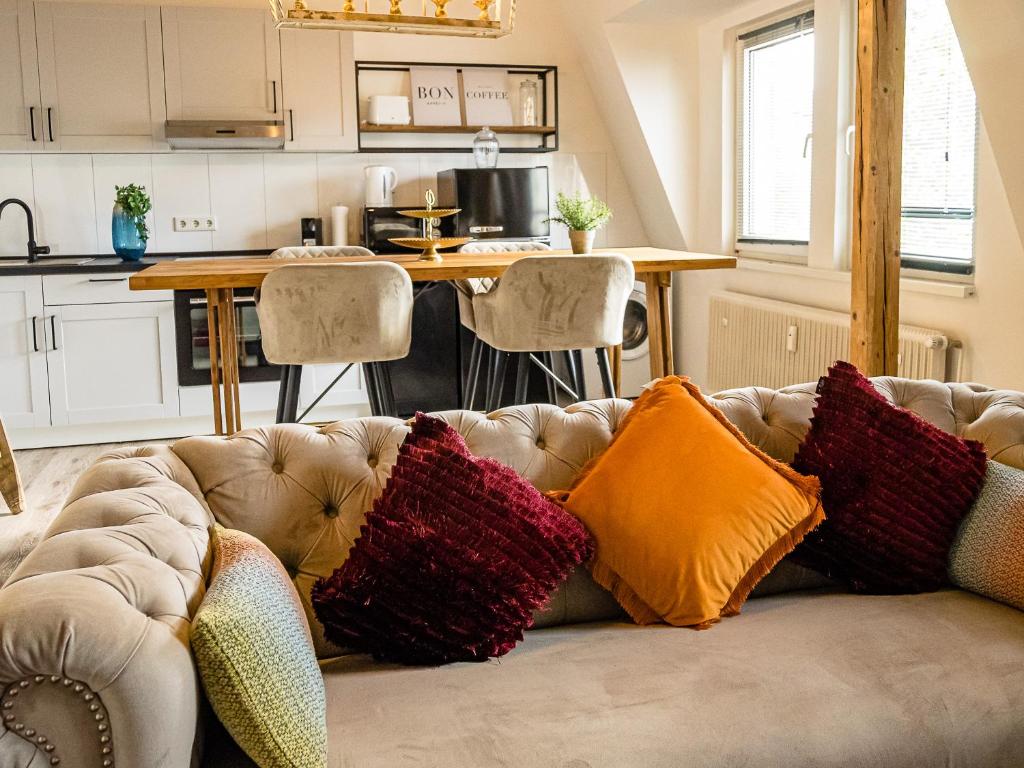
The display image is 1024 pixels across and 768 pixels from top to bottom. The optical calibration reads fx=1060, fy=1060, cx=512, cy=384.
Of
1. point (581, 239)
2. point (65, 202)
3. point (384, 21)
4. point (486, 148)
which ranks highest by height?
point (384, 21)

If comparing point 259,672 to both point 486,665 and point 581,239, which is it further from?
point 581,239

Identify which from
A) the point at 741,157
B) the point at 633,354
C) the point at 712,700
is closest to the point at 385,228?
the point at 633,354

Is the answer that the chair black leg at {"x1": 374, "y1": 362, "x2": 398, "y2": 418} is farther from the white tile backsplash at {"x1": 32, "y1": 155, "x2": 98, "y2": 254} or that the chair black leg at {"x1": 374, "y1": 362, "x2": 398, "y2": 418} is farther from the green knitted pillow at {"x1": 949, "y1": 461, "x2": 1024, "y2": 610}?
the white tile backsplash at {"x1": 32, "y1": 155, "x2": 98, "y2": 254}

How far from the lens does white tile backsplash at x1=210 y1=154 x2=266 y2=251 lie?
5.66 m

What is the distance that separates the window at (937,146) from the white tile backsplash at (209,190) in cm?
249

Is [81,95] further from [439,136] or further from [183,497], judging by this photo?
[183,497]

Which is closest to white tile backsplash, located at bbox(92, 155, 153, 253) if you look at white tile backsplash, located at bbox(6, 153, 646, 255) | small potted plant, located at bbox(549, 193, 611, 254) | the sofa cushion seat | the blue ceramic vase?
white tile backsplash, located at bbox(6, 153, 646, 255)

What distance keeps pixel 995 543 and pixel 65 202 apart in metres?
4.94

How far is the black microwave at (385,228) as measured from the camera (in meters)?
5.50

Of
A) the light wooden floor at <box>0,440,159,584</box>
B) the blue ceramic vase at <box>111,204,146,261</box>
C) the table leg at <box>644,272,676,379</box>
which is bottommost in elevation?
the light wooden floor at <box>0,440,159,584</box>

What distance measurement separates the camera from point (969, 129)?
3.80 metres

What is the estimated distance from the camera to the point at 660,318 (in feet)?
13.2

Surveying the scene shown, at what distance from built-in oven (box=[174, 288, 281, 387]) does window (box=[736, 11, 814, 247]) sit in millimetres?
2553

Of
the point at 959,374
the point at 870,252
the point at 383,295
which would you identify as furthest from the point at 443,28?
the point at 959,374
